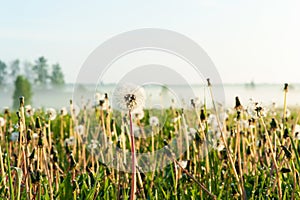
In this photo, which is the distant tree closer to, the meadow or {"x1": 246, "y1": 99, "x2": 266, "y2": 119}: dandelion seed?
the meadow

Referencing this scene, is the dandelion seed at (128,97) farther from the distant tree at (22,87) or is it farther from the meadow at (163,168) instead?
the distant tree at (22,87)

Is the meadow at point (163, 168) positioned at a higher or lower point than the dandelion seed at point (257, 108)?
lower

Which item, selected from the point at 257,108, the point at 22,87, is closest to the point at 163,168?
the point at 257,108

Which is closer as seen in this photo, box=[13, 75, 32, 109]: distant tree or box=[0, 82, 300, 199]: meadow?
box=[0, 82, 300, 199]: meadow

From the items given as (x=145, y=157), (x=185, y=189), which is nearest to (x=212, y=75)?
(x=185, y=189)

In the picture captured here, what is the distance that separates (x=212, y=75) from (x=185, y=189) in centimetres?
55

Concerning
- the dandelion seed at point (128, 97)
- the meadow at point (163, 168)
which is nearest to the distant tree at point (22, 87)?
the meadow at point (163, 168)

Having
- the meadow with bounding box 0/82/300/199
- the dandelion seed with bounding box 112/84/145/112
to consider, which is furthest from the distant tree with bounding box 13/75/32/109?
the dandelion seed with bounding box 112/84/145/112

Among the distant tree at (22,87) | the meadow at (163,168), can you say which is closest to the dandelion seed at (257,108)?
the meadow at (163,168)

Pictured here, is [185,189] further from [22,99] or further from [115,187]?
[22,99]

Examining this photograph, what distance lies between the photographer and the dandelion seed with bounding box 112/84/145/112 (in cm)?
159

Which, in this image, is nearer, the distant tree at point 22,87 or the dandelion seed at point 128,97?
the dandelion seed at point 128,97

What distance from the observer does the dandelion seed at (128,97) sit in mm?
1586

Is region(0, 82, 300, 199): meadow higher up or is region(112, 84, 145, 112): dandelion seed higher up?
region(112, 84, 145, 112): dandelion seed
